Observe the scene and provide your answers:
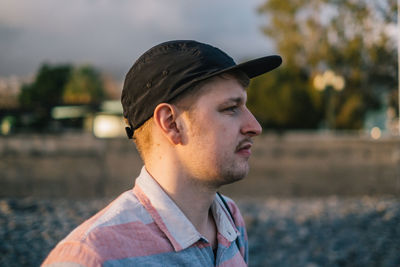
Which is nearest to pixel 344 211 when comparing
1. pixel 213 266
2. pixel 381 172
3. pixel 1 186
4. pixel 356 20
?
pixel 381 172

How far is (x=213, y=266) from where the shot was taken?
1508 mm

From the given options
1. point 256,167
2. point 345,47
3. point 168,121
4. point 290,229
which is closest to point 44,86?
point 345,47

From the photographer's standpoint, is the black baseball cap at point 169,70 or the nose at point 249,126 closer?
the black baseball cap at point 169,70

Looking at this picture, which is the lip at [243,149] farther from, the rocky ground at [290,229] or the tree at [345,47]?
the tree at [345,47]

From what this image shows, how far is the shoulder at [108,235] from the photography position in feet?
4.07

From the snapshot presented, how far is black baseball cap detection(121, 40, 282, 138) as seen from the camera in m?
1.46

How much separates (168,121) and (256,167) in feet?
26.8

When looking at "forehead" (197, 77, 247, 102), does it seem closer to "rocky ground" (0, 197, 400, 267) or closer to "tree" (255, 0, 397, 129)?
"rocky ground" (0, 197, 400, 267)

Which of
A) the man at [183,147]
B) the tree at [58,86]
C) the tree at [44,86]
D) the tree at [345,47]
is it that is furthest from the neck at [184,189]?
the tree at [44,86]

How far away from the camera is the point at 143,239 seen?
4.46ft

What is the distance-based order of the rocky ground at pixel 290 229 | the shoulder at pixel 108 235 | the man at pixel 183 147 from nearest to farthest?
the shoulder at pixel 108 235 < the man at pixel 183 147 < the rocky ground at pixel 290 229

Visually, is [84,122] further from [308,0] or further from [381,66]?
[381,66]

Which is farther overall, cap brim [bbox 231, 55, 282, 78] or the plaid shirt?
cap brim [bbox 231, 55, 282, 78]

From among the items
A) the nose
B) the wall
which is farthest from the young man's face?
the wall
